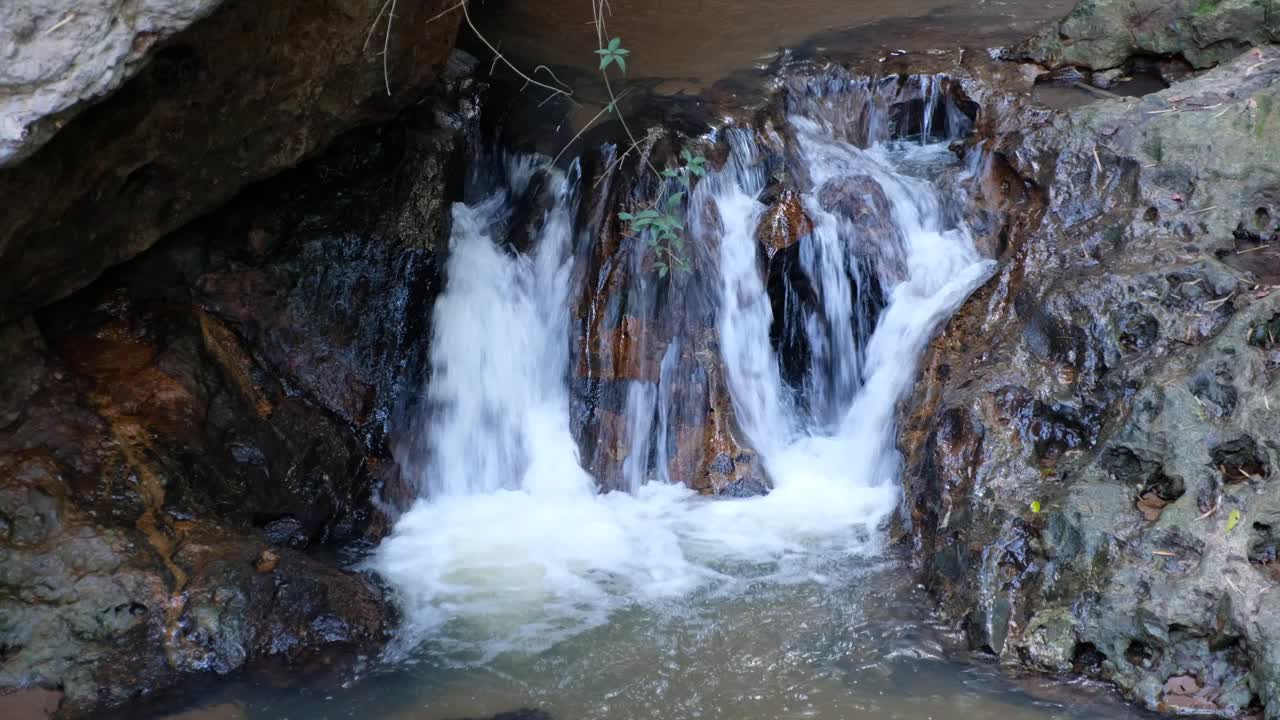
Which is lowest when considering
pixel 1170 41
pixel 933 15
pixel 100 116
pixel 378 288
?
pixel 378 288

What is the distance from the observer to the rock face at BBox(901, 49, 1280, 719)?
12.1 feet

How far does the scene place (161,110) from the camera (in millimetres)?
3955

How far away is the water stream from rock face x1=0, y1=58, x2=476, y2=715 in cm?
28

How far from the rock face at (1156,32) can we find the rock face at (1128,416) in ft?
1.94

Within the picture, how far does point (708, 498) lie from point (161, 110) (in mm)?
2942

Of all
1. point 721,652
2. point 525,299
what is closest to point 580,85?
point 525,299

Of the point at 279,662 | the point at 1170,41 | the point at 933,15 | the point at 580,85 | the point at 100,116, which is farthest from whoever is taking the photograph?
the point at 933,15

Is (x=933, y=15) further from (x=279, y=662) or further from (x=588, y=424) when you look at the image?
(x=279, y=662)

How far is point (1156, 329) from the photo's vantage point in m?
4.40

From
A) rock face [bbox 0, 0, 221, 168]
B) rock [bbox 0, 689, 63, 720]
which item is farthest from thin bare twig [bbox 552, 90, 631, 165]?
rock [bbox 0, 689, 63, 720]

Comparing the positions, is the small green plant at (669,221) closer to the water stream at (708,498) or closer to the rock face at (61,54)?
the water stream at (708,498)

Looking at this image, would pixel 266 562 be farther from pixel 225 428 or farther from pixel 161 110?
pixel 161 110

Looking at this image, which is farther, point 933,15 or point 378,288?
point 933,15

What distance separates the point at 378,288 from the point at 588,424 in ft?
4.13
